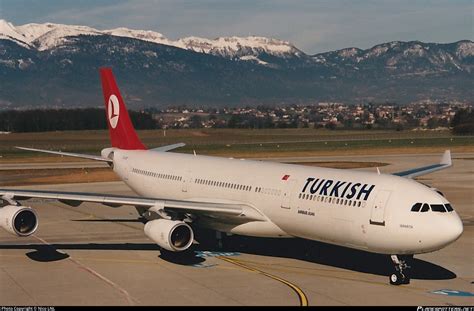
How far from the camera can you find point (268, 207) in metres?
30.8

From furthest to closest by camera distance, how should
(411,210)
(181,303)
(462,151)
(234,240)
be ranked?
(462,151), (234,240), (411,210), (181,303)

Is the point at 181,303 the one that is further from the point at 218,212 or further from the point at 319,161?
the point at 319,161

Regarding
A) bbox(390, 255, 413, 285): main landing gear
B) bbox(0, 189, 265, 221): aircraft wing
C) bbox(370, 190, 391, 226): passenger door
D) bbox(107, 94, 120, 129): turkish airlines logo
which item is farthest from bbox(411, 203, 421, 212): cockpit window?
bbox(107, 94, 120, 129): turkish airlines logo

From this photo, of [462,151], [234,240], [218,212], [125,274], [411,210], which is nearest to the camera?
[411,210]

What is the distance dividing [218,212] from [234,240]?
17.6 ft

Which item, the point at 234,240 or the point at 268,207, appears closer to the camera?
the point at 268,207

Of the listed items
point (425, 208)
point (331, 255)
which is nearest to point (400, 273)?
point (425, 208)

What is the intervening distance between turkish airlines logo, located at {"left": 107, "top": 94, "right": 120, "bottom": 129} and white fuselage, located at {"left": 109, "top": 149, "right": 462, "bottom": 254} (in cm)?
802

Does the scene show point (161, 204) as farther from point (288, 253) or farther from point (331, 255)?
point (331, 255)

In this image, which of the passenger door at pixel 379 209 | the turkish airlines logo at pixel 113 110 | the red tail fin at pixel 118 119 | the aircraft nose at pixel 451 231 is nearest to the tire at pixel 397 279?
the passenger door at pixel 379 209

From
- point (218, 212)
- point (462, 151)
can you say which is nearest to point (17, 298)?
point (218, 212)

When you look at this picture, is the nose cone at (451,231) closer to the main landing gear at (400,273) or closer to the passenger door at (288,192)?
the main landing gear at (400,273)

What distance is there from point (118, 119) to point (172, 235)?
15.8 m

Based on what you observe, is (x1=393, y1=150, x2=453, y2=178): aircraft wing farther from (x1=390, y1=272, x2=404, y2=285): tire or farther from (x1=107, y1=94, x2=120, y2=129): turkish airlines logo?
(x1=107, y1=94, x2=120, y2=129): turkish airlines logo
